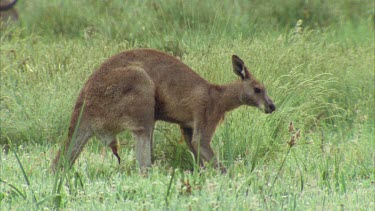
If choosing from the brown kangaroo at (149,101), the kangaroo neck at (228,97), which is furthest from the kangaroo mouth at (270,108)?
the kangaroo neck at (228,97)

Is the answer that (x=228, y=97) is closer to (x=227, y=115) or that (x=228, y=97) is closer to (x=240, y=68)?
(x=240, y=68)

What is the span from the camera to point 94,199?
588 cm

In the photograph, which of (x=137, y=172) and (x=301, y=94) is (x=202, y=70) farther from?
(x=137, y=172)

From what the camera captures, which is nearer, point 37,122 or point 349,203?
point 349,203

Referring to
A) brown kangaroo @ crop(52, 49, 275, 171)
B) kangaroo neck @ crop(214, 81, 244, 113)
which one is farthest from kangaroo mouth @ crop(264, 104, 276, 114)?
kangaroo neck @ crop(214, 81, 244, 113)

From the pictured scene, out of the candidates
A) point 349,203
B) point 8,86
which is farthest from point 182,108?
point 8,86

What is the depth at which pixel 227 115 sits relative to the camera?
8.20m

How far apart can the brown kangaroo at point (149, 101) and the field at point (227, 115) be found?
0.26 m

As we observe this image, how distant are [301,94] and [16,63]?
3.30m

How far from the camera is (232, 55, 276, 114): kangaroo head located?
7.45 m

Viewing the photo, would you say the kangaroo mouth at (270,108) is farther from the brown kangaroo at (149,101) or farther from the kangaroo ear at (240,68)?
the kangaroo ear at (240,68)

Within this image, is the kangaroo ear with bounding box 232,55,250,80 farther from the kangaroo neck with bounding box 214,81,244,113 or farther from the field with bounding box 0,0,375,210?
the field with bounding box 0,0,375,210

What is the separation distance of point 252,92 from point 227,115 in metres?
0.75

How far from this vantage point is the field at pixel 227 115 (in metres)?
6.00
